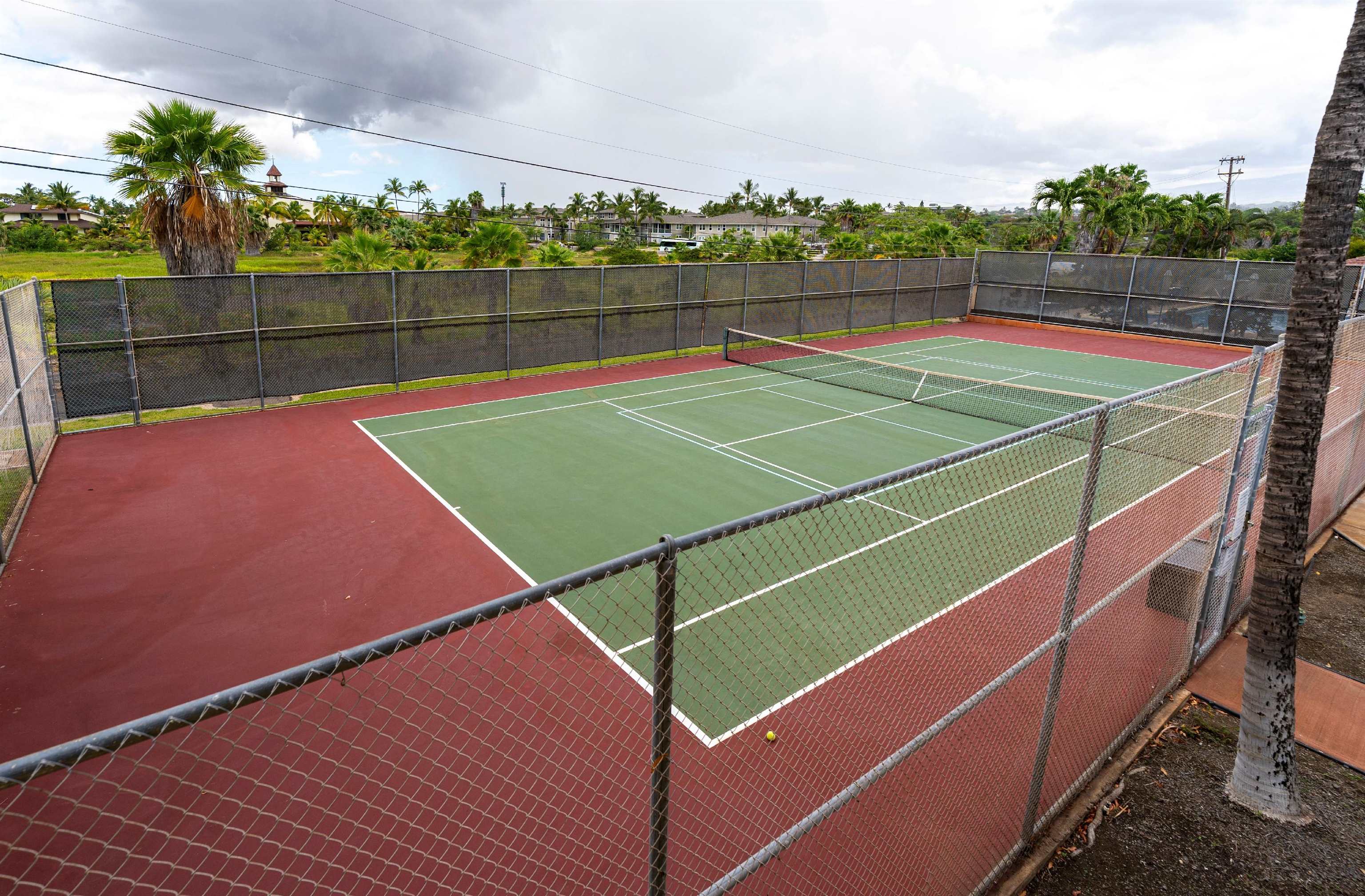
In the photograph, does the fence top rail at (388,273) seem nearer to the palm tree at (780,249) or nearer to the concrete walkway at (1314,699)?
the palm tree at (780,249)

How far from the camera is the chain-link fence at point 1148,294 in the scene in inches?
1046

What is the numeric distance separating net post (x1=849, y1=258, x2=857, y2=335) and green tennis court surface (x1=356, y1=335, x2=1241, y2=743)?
9136 mm

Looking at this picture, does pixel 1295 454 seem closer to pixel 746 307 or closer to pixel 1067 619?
pixel 1067 619

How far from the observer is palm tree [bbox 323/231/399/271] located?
22.3 metres

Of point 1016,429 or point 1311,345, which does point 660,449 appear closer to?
point 1016,429

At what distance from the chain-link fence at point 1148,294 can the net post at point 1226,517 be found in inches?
831

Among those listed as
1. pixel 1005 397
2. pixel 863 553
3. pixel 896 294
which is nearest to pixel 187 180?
pixel 863 553

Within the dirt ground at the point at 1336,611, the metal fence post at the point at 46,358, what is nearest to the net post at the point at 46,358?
the metal fence post at the point at 46,358

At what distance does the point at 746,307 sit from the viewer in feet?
80.6

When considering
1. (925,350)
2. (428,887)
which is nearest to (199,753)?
(428,887)

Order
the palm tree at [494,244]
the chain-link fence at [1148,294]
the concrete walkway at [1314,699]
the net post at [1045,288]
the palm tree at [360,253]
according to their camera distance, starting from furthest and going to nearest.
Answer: the net post at [1045,288] → the chain-link fence at [1148,294] → the palm tree at [494,244] → the palm tree at [360,253] → the concrete walkway at [1314,699]

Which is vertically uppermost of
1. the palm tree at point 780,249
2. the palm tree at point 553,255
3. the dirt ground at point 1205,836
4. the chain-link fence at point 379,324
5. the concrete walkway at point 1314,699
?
the palm tree at point 780,249

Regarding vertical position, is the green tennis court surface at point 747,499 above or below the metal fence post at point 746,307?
below

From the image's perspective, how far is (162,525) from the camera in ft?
33.8
